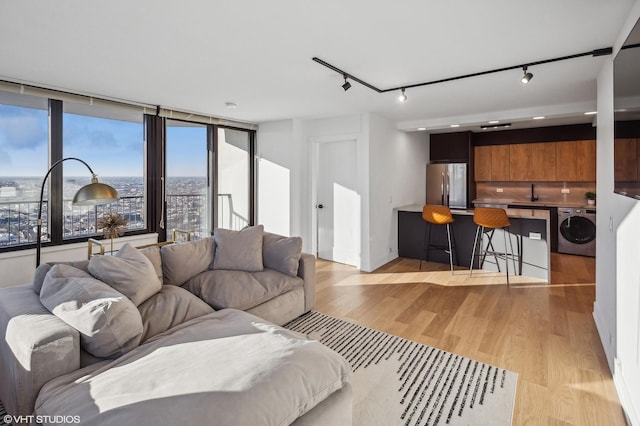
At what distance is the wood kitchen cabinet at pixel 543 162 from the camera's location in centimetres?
630

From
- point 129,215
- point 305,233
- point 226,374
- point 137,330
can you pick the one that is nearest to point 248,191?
point 305,233

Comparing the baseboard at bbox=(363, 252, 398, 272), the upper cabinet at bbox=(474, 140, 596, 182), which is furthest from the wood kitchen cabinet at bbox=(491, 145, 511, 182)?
the baseboard at bbox=(363, 252, 398, 272)

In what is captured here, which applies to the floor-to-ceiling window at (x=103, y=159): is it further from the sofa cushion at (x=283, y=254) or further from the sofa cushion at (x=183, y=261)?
the sofa cushion at (x=283, y=254)

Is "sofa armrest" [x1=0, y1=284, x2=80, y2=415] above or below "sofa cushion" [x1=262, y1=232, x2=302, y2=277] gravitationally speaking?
below

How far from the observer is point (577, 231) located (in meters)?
5.79

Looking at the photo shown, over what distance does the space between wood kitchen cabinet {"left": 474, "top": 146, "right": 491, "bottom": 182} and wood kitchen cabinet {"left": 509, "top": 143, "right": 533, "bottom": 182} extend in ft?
1.28

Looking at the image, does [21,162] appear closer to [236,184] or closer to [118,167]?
[118,167]

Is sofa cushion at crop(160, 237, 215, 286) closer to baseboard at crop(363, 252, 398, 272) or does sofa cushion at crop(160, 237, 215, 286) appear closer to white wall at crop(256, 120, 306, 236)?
white wall at crop(256, 120, 306, 236)

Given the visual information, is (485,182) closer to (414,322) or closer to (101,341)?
A: (414,322)

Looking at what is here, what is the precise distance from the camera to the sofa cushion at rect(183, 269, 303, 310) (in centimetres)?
277

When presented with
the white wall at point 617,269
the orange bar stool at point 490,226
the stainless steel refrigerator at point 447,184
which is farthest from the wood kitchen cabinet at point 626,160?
the stainless steel refrigerator at point 447,184

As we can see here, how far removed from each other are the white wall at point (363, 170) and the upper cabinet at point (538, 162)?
1.79 meters

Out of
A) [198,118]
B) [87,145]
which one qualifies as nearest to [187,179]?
[198,118]

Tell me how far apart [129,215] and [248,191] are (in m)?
1.97
